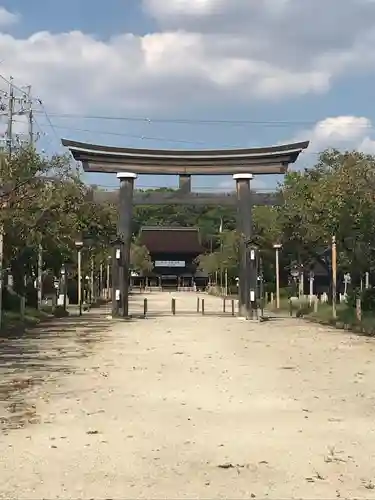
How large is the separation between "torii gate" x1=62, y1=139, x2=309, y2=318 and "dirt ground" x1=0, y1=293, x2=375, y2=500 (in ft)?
47.6

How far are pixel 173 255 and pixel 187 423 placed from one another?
3440 inches

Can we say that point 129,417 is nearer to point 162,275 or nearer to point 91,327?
point 91,327

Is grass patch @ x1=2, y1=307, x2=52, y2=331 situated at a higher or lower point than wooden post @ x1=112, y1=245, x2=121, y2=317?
lower

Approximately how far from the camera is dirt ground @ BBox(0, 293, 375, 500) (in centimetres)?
657

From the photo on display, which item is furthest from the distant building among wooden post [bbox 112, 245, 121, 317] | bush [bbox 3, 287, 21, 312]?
bush [bbox 3, 287, 21, 312]

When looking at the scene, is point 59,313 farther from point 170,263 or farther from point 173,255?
point 170,263

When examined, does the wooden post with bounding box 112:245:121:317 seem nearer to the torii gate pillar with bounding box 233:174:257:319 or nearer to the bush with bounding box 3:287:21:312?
the bush with bounding box 3:287:21:312

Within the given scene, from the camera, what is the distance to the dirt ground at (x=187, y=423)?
6566mm

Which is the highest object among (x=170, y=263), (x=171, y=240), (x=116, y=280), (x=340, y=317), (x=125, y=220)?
(x=171, y=240)

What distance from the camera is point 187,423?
370 inches

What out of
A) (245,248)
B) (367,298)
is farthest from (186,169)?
(367,298)

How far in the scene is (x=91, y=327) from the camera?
2798cm

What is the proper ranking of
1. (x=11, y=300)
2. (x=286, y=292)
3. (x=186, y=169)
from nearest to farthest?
1. (x=11, y=300)
2. (x=186, y=169)
3. (x=286, y=292)

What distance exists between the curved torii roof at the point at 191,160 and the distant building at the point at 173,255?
60.9 meters
